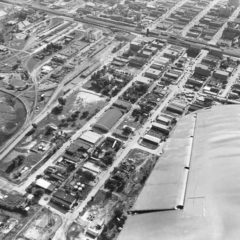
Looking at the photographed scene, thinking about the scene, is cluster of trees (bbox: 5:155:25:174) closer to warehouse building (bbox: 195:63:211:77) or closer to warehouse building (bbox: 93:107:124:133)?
warehouse building (bbox: 93:107:124:133)

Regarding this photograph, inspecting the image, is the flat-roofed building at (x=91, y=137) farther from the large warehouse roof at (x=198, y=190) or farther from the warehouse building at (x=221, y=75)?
the warehouse building at (x=221, y=75)

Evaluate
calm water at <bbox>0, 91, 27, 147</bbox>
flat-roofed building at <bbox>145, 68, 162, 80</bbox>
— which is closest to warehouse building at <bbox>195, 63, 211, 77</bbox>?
flat-roofed building at <bbox>145, 68, 162, 80</bbox>

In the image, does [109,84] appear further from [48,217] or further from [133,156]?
[48,217]

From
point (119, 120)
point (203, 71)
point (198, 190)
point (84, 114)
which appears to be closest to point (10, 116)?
point (84, 114)

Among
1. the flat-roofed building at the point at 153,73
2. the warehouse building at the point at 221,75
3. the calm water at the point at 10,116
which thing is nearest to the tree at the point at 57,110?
the calm water at the point at 10,116

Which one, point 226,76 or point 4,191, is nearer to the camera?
point 4,191

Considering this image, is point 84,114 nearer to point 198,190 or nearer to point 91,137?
point 91,137

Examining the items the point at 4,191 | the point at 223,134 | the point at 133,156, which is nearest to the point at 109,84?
the point at 133,156
